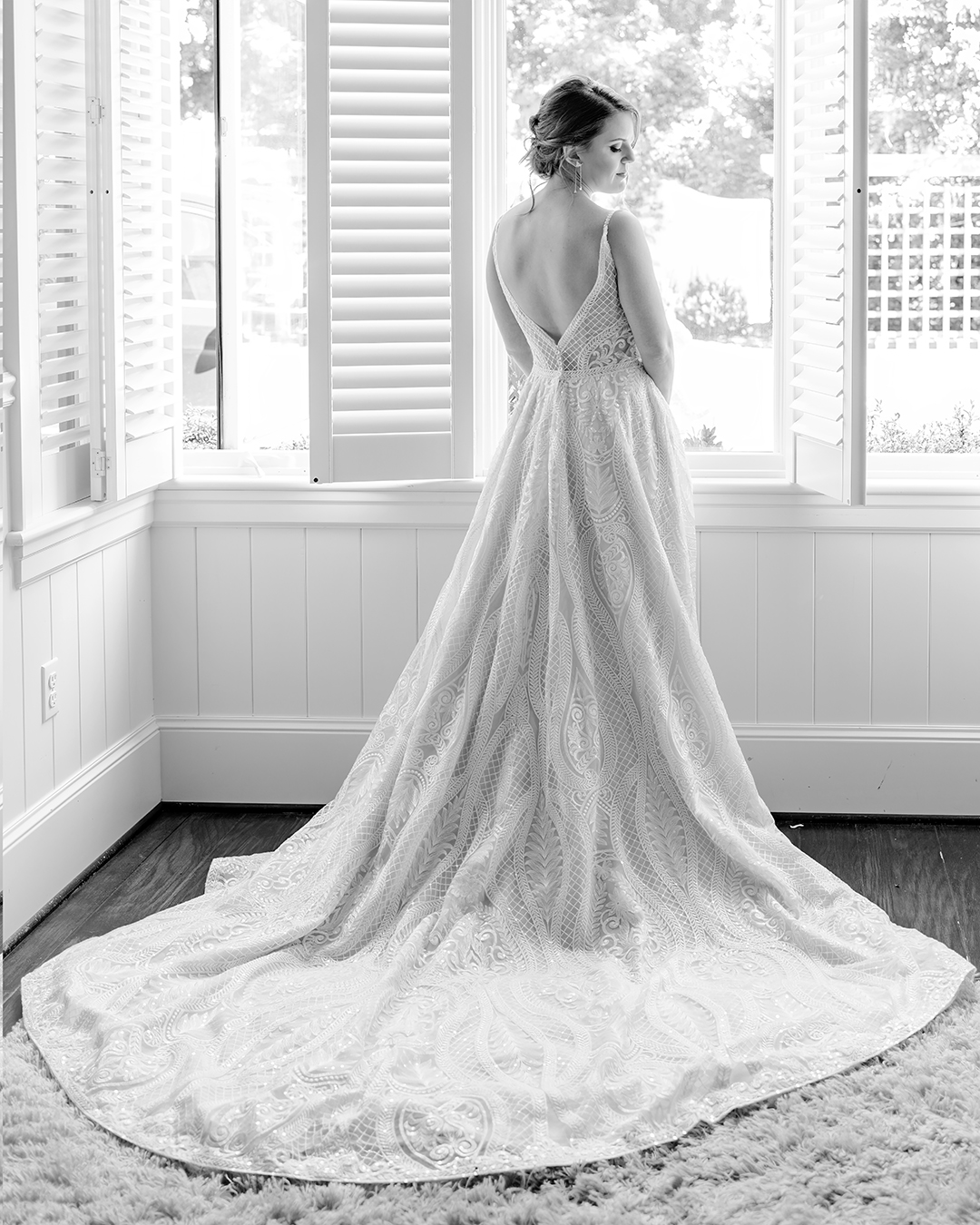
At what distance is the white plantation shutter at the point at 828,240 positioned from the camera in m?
2.89

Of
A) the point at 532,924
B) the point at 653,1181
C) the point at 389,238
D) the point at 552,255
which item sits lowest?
the point at 653,1181

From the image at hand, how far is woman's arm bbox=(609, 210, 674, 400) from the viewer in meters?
2.71

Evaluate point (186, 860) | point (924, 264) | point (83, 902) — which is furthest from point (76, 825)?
point (924, 264)

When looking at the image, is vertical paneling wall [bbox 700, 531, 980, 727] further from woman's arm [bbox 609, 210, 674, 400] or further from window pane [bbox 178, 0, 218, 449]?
window pane [bbox 178, 0, 218, 449]

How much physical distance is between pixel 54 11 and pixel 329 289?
78 cm

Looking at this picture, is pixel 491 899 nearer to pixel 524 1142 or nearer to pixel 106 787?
pixel 524 1142

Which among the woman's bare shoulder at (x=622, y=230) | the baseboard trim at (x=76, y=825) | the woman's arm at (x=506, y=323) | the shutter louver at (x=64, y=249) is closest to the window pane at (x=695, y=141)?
the woman's arm at (x=506, y=323)

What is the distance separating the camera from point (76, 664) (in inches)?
122

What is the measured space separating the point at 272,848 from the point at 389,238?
4.58ft

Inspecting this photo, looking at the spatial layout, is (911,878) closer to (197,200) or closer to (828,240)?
(828,240)

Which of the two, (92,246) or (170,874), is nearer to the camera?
(92,246)

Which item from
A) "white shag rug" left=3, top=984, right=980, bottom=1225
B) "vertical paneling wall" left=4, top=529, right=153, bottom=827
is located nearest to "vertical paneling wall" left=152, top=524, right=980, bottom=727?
"vertical paneling wall" left=4, top=529, right=153, bottom=827

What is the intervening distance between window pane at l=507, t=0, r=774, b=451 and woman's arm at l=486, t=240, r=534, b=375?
636 mm

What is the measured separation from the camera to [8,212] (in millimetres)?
2602
